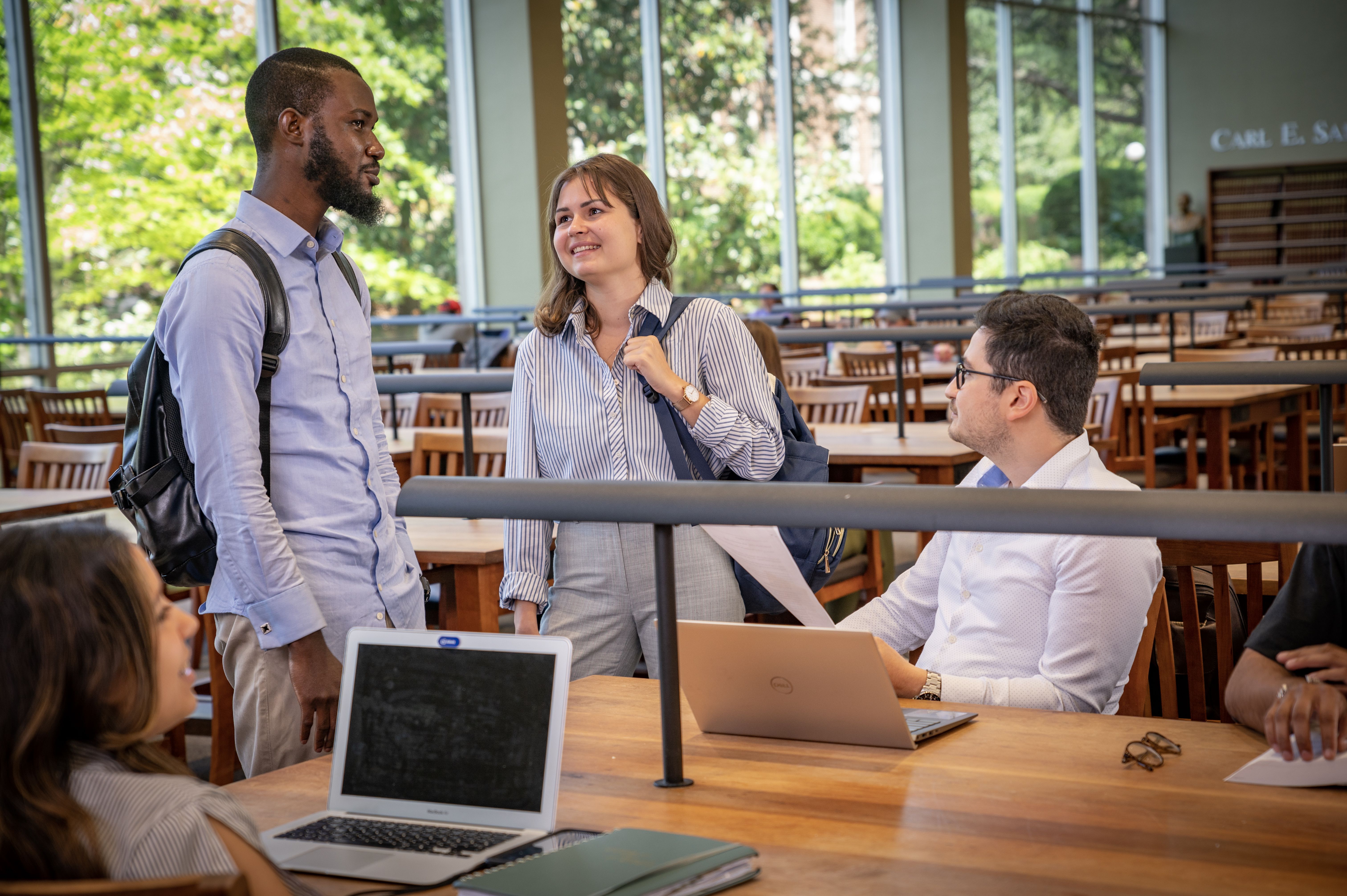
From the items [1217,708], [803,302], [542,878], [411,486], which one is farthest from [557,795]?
[803,302]

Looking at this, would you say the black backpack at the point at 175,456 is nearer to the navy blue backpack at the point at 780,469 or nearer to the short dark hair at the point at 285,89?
the short dark hair at the point at 285,89

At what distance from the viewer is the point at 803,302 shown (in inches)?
506

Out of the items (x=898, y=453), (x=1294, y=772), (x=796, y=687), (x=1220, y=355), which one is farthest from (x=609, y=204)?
(x=1220, y=355)

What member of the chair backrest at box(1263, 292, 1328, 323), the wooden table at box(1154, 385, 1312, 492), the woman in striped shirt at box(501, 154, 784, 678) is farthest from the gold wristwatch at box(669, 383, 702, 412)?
the chair backrest at box(1263, 292, 1328, 323)

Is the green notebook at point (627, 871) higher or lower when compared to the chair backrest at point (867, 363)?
lower

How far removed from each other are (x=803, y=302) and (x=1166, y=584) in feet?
35.5

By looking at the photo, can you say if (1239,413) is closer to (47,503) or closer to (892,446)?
(892,446)

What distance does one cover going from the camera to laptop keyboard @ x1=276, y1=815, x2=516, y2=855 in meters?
1.20

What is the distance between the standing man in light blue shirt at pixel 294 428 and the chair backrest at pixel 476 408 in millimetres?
2736

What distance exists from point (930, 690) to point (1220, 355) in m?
4.37

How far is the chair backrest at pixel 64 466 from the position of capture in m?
3.93

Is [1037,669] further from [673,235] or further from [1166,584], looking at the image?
[673,235]

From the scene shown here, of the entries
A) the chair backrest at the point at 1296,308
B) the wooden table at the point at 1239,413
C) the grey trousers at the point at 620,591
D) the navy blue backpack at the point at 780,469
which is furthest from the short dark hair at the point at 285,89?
the chair backrest at the point at 1296,308

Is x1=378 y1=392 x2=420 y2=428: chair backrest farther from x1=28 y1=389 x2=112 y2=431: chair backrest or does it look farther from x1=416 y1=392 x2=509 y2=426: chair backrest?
x1=28 y1=389 x2=112 y2=431: chair backrest
